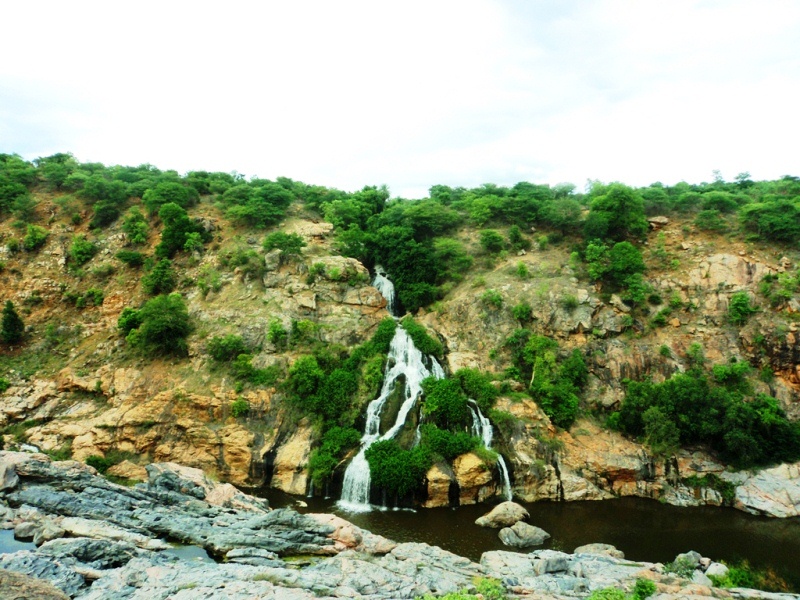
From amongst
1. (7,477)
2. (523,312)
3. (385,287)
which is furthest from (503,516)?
(7,477)

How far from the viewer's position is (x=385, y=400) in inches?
1158

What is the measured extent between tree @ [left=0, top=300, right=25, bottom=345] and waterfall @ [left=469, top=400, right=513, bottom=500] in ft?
105

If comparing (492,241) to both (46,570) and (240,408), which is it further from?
(46,570)

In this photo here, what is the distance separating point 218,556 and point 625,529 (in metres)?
18.9

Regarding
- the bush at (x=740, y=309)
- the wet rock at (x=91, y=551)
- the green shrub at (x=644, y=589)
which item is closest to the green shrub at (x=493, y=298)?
the bush at (x=740, y=309)

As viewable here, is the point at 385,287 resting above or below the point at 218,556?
above

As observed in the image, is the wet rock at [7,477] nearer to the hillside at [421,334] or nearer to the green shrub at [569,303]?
the hillside at [421,334]

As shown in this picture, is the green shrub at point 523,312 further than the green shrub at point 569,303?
No

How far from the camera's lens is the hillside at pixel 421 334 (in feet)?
88.4

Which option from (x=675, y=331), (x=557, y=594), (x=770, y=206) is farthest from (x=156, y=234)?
(x=770, y=206)

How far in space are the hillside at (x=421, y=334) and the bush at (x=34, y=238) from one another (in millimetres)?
186

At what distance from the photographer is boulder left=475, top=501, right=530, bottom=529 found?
22.6 meters

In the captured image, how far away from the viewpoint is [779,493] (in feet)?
81.7

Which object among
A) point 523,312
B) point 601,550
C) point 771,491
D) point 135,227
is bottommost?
point 601,550
